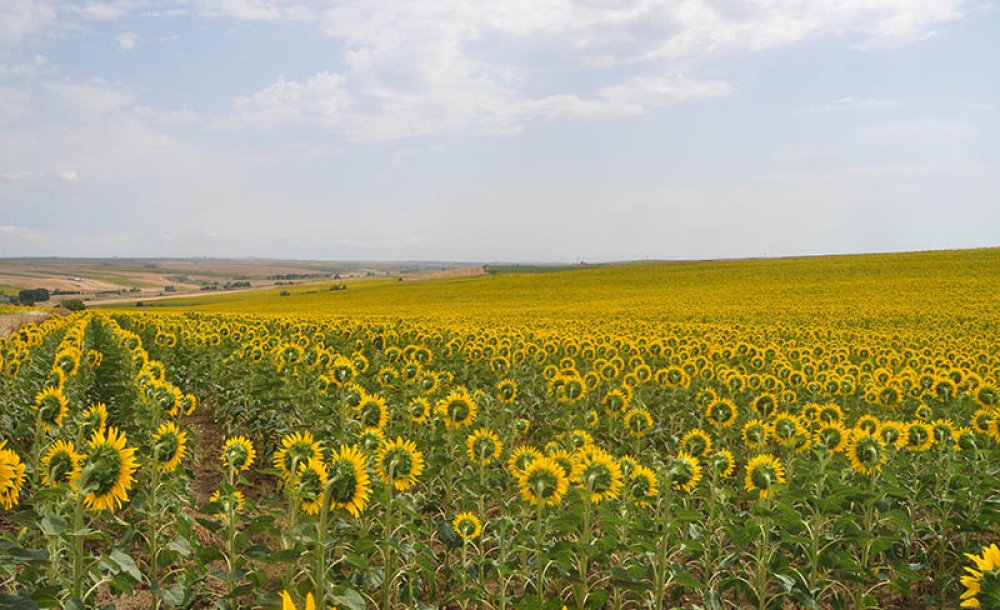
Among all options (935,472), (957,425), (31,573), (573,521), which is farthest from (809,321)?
(31,573)

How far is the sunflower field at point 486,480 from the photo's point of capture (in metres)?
3.44

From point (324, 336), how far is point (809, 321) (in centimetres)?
2078

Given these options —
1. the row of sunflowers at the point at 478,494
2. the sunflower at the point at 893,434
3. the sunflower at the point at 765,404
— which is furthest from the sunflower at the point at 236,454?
the sunflower at the point at 765,404

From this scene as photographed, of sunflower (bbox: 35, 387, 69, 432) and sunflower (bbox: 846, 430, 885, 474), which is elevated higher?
sunflower (bbox: 35, 387, 69, 432)

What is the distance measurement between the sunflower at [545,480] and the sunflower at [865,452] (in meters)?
2.31

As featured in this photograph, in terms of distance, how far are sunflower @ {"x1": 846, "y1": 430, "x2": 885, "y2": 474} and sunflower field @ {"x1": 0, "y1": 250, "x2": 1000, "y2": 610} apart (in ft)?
0.11

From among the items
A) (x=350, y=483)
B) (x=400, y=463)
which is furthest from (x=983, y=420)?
(x=350, y=483)

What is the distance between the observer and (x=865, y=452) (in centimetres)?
461

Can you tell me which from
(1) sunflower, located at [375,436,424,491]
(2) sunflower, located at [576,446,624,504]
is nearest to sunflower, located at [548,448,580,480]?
(2) sunflower, located at [576,446,624,504]

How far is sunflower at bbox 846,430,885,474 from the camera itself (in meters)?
4.48

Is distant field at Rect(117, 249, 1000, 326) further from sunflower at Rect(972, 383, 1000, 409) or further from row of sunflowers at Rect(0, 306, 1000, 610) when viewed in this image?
row of sunflowers at Rect(0, 306, 1000, 610)

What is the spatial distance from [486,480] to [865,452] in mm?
3015

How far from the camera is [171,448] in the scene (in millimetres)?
3844

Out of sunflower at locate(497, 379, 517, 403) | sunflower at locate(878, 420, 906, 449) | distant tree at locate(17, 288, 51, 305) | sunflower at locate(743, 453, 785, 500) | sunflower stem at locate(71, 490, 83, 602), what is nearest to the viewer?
sunflower stem at locate(71, 490, 83, 602)
